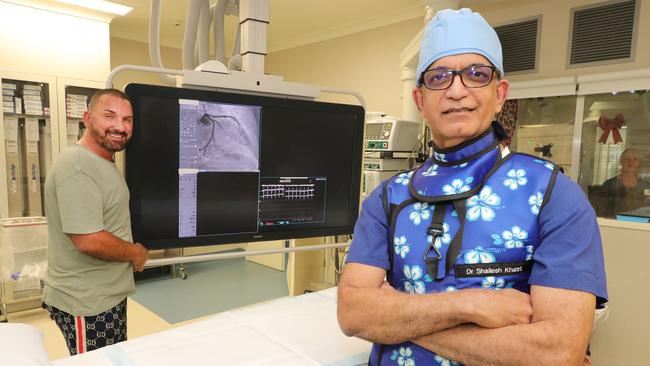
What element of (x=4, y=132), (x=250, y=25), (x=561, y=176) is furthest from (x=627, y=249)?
(x=4, y=132)

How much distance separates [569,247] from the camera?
0.90 meters

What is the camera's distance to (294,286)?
4125 millimetres

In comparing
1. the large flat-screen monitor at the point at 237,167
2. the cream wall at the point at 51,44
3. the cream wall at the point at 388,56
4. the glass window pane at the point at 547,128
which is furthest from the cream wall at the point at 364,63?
the large flat-screen monitor at the point at 237,167

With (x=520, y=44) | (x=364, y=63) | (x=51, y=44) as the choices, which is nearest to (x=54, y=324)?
(x=51, y=44)

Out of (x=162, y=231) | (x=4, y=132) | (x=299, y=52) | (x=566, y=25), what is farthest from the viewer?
(x=299, y=52)

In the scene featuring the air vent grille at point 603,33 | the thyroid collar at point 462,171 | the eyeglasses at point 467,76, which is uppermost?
the air vent grille at point 603,33

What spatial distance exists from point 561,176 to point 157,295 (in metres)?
4.31

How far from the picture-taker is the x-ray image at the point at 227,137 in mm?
1620

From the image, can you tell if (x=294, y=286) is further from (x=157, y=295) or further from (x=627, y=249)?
(x=627, y=249)

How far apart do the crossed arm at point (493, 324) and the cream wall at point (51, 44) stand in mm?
4424

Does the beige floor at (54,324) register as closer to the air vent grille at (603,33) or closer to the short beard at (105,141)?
the short beard at (105,141)

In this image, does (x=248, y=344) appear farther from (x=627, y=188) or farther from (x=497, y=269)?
(x=627, y=188)

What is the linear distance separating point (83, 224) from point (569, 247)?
1.66 metres

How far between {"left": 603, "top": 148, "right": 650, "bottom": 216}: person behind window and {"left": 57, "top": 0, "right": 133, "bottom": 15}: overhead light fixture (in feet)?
15.8
